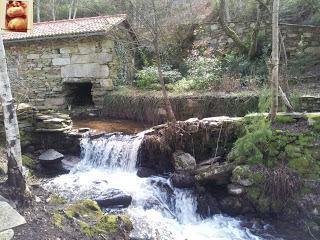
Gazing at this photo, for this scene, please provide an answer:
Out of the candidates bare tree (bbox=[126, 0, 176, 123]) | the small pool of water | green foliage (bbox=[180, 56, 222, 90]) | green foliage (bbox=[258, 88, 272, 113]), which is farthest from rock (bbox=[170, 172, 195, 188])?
green foliage (bbox=[180, 56, 222, 90])

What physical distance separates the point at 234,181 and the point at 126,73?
24.6 feet

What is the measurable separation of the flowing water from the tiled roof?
4.62m

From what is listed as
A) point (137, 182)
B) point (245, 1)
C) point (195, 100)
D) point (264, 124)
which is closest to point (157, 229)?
point (137, 182)

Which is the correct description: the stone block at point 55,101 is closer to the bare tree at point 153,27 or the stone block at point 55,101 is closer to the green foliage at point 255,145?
the bare tree at point 153,27

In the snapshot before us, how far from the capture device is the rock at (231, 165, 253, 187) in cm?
627

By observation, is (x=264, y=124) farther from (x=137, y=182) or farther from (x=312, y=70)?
(x=312, y=70)

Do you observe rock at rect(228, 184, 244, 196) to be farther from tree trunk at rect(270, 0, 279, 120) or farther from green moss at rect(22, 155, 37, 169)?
green moss at rect(22, 155, 37, 169)

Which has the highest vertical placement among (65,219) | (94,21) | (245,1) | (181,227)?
(245,1)

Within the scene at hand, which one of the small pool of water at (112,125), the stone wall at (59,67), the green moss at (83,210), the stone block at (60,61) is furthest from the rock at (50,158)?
the stone block at (60,61)

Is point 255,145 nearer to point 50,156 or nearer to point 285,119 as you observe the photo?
point 285,119

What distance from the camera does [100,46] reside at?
40.1 ft

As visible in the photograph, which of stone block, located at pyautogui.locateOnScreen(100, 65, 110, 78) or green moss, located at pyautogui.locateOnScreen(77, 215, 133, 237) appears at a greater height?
stone block, located at pyautogui.locateOnScreen(100, 65, 110, 78)

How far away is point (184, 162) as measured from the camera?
23.2 ft

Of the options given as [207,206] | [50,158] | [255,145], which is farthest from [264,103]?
[50,158]
